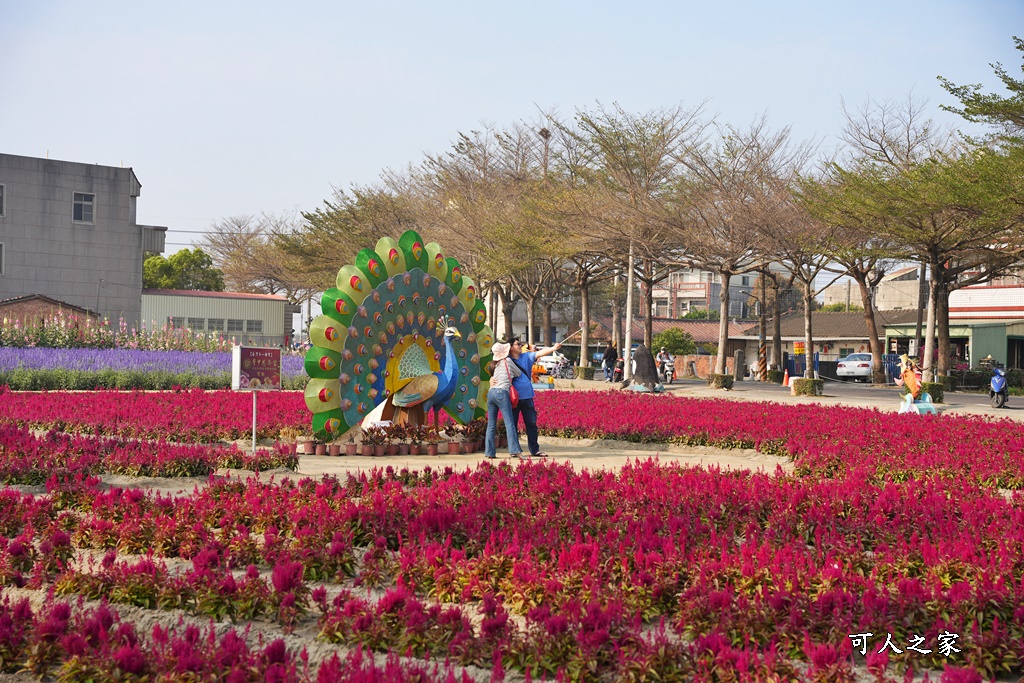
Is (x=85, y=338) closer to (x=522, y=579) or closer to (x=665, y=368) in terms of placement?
(x=665, y=368)

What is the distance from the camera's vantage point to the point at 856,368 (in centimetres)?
4753

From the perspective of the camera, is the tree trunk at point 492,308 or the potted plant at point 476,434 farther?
the tree trunk at point 492,308

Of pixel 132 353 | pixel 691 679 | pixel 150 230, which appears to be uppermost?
pixel 150 230

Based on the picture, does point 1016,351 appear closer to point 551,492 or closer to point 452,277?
point 452,277

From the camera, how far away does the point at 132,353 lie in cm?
2927

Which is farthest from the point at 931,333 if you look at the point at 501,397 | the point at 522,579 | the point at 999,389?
the point at 522,579

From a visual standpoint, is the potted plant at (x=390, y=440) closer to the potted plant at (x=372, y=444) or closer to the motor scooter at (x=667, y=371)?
the potted plant at (x=372, y=444)

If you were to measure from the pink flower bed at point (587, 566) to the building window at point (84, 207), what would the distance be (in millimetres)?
41091

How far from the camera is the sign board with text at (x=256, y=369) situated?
42.5 ft

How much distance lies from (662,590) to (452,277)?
31.3ft

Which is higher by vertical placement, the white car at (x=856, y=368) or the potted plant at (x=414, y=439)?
the white car at (x=856, y=368)

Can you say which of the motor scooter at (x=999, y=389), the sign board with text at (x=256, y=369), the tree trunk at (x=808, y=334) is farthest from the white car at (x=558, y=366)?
the sign board with text at (x=256, y=369)

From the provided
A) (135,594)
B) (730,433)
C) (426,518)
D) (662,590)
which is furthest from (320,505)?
(730,433)

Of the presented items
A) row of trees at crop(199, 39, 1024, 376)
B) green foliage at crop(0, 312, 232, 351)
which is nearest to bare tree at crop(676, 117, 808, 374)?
row of trees at crop(199, 39, 1024, 376)
